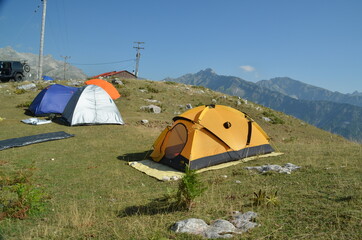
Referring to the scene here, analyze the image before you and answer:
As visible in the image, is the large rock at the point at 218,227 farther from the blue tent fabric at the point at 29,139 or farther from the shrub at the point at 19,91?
the shrub at the point at 19,91

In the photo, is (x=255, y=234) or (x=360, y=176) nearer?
(x=255, y=234)

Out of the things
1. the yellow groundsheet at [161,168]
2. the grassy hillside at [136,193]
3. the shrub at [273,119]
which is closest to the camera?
the grassy hillside at [136,193]

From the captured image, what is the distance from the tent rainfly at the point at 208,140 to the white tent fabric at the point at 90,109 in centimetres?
798

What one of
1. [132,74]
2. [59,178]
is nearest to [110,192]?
[59,178]

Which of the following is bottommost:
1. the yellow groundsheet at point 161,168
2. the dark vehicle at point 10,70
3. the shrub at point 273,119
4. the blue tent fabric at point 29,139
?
the blue tent fabric at point 29,139

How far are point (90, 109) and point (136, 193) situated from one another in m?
12.3

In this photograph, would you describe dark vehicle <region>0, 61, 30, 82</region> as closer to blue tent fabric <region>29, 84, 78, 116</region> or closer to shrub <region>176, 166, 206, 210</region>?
blue tent fabric <region>29, 84, 78, 116</region>

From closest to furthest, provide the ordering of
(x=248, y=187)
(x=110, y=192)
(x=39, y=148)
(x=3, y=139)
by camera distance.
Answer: (x=248, y=187) < (x=110, y=192) < (x=39, y=148) < (x=3, y=139)

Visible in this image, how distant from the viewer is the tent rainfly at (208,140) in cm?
1054

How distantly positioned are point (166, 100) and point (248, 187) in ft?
72.1

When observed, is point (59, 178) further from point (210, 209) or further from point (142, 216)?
point (210, 209)

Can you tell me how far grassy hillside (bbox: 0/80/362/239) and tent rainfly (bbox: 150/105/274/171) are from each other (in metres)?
0.81

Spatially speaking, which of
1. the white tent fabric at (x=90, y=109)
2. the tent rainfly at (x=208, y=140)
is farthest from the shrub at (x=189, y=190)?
the white tent fabric at (x=90, y=109)

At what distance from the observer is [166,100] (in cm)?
2884
